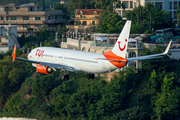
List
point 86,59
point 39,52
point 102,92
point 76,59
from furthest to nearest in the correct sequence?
point 102,92 < point 39,52 < point 76,59 < point 86,59

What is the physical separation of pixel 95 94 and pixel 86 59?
61.0 metres

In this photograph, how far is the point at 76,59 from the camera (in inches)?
3265

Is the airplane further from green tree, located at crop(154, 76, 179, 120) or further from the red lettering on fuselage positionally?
green tree, located at crop(154, 76, 179, 120)

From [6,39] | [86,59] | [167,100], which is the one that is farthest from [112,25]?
[86,59]

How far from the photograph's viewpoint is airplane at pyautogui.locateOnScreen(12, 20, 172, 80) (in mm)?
75375

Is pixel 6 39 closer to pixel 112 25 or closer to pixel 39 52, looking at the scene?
pixel 112 25

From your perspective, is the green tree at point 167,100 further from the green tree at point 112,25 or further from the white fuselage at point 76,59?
the white fuselage at point 76,59

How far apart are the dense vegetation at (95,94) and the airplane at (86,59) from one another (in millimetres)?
45929

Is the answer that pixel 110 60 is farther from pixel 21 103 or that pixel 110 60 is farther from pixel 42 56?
pixel 21 103

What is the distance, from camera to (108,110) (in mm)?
135625

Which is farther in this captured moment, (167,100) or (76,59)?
(167,100)

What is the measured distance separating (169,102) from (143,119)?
9.17 m

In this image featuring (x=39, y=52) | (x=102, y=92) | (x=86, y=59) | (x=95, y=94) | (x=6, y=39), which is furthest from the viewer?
(x=6, y=39)

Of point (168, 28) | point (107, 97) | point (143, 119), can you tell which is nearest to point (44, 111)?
point (107, 97)
